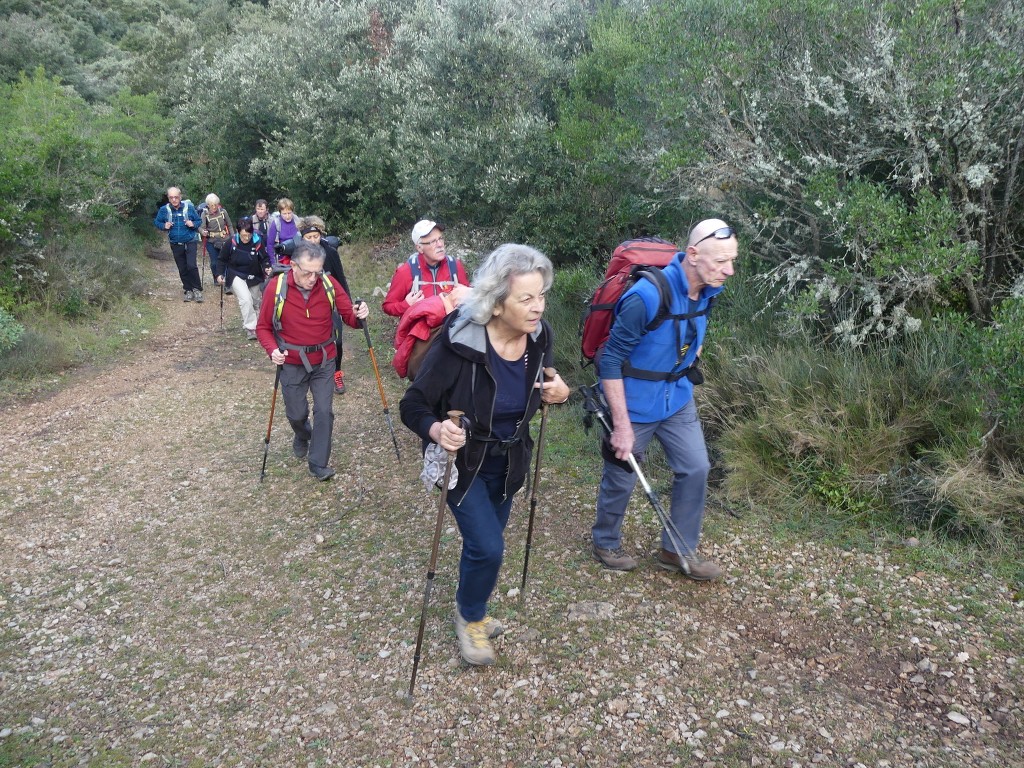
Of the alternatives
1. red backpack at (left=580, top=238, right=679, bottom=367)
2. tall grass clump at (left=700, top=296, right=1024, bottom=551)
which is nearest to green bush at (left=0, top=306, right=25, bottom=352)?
red backpack at (left=580, top=238, right=679, bottom=367)

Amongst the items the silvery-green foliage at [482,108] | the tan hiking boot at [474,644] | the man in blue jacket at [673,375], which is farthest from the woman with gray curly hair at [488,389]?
the silvery-green foliage at [482,108]

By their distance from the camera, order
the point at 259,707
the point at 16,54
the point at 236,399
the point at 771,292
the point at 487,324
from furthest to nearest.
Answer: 1. the point at 16,54
2. the point at 236,399
3. the point at 771,292
4. the point at 259,707
5. the point at 487,324

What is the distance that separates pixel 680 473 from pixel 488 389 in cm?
156

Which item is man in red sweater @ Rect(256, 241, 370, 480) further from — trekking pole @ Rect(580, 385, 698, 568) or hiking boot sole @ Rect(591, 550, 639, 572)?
hiking boot sole @ Rect(591, 550, 639, 572)

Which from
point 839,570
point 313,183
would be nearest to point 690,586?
point 839,570

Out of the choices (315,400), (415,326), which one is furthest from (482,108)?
(415,326)

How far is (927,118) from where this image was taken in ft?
18.5

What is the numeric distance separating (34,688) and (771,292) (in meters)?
6.07

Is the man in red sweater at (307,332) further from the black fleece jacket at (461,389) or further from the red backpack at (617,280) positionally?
the black fleece jacket at (461,389)

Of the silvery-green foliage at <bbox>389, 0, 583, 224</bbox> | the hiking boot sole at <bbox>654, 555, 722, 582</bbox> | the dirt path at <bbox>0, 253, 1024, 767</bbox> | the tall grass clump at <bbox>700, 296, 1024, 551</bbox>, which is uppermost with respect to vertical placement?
the silvery-green foliage at <bbox>389, 0, 583, 224</bbox>

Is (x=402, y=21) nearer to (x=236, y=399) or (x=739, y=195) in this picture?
(x=236, y=399)

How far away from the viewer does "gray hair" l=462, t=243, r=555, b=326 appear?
11.0 feet

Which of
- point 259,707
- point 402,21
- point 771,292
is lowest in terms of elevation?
point 259,707

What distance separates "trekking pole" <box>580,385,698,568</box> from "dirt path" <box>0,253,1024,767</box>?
248mm
